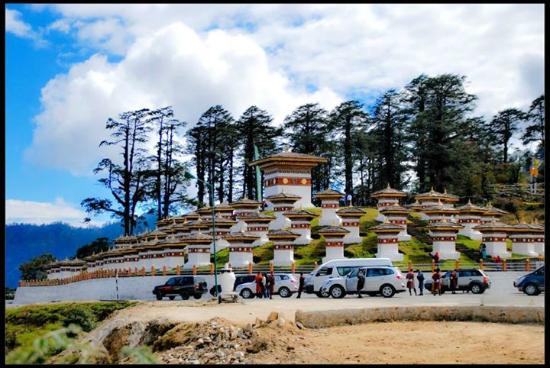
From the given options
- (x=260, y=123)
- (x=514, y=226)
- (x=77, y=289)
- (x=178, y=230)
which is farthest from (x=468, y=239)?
(x=260, y=123)

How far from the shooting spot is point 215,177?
83.1 meters

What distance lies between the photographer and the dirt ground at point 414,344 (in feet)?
63.8

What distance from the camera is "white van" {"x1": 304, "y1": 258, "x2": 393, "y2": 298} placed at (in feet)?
114

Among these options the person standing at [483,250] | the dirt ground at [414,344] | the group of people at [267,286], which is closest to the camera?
the dirt ground at [414,344]

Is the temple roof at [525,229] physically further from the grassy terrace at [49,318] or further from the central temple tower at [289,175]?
the grassy terrace at [49,318]

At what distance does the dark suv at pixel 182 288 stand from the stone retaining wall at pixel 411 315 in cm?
1531

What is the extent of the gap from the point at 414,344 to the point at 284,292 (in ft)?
50.9

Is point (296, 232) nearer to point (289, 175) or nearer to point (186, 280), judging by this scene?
point (289, 175)

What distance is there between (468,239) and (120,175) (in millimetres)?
38568

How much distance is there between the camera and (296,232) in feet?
167

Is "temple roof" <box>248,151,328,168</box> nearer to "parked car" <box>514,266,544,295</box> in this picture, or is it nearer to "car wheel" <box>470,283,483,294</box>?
"car wheel" <box>470,283,483,294</box>

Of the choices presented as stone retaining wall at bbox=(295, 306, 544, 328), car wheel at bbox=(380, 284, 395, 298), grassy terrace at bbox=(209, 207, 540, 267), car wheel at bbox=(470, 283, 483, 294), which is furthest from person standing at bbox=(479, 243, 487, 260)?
stone retaining wall at bbox=(295, 306, 544, 328)

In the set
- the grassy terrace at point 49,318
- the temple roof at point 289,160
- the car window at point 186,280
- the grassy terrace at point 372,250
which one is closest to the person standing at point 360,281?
the car window at point 186,280

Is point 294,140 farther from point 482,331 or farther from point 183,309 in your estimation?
point 482,331
